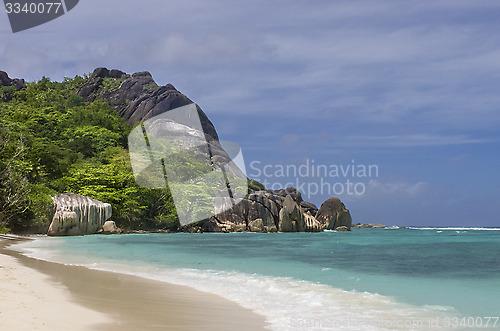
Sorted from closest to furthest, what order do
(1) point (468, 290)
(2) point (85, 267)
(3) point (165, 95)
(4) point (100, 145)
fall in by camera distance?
(1) point (468, 290)
(2) point (85, 267)
(4) point (100, 145)
(3) point (165, 95)

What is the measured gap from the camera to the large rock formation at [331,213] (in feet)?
171

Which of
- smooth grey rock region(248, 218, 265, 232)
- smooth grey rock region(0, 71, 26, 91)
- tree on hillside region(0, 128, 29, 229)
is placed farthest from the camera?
smooth grey rock region(0, 71, 26, 91)

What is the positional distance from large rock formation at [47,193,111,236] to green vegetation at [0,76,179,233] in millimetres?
959

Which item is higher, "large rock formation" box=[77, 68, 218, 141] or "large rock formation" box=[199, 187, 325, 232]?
"large rock formation" box=[77, 68, 218, 141]

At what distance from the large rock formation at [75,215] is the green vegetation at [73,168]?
Result: 3.15 feet

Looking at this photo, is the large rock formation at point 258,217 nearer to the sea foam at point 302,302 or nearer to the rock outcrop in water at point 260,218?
the rock outcrop in water at point 260,218

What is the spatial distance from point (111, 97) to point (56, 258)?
58.5 m

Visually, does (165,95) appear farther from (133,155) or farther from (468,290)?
(468,290)

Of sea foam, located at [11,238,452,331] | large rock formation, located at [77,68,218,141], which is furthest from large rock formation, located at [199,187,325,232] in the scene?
sea foam, located at [11,238,452,331]

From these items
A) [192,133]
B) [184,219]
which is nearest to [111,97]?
[192,133]

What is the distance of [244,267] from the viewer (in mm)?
12367

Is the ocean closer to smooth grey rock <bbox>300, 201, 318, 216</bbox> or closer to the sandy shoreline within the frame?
the sandy shoreline

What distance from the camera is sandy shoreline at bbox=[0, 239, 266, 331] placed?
15.7ft

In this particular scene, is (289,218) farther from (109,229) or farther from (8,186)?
(8,186)
